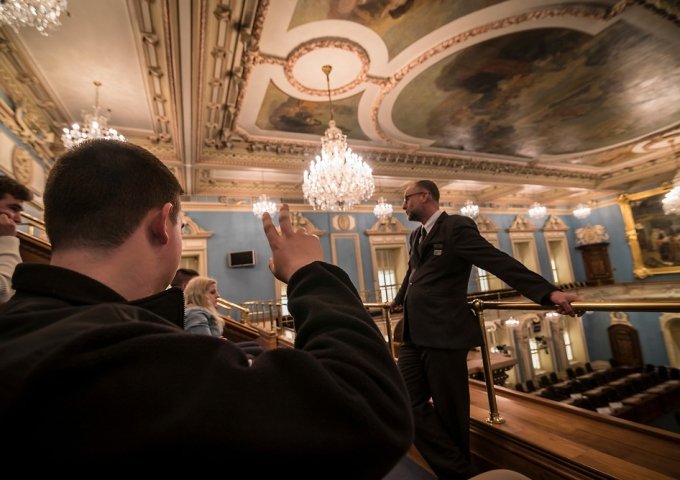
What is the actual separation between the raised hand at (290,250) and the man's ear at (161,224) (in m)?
0.24

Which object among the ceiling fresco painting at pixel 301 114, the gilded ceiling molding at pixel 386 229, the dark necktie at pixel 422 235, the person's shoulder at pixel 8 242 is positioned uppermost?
the ceiling fresco painting at pixel 301 114

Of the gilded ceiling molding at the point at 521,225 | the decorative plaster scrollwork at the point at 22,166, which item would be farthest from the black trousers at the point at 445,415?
the gilded ceiling molding at the point at 521,225

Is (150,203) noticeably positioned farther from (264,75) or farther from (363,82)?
(363,82)

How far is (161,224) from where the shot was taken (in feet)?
2.55

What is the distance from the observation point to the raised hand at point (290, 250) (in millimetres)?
822

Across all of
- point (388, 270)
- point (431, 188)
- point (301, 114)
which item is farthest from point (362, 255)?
point (431, 188)

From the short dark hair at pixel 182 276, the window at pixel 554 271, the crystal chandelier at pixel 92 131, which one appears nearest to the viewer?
the short dark hair at pixel 182 276

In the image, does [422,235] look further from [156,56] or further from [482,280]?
[482,280]

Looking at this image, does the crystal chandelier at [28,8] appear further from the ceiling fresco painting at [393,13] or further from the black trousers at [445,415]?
the black trousers at [445,415]

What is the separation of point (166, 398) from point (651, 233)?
64.0 ft

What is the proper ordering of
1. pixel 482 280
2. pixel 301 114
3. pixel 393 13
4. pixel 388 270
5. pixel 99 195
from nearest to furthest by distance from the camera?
pixel 99 195 < pixel 393 13 < pixel 301 114 < pixel 388 270 < pixel 482 280

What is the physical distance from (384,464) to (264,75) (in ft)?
18.7

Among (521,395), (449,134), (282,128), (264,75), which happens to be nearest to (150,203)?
(521,395)

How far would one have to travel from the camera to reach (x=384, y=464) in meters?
0.54
